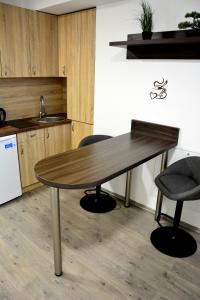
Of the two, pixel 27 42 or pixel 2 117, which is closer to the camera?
pixel 27 42

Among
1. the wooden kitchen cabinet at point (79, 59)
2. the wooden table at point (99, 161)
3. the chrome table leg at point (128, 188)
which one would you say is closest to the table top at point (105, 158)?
the wooden table at point (99, 161)

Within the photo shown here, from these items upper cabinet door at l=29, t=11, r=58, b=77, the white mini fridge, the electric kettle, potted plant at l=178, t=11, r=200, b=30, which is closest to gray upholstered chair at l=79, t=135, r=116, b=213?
the white mini fridge

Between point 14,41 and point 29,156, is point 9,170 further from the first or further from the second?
point 14,41

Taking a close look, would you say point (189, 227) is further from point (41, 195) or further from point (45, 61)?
point (45, 61)

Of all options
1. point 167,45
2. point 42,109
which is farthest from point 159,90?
point 42,109

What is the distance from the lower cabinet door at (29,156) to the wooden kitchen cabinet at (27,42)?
0.88 meters

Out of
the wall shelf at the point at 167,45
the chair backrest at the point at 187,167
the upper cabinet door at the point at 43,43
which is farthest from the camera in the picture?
the upper cabinet door at the point at 43,43

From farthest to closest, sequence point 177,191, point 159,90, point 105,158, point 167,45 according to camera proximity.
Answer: point 159,90 < point 167,45 < point 177,191 < point 105,158

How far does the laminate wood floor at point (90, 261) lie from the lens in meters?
1.78

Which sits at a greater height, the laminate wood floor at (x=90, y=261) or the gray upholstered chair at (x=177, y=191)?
the gray upholstered chair at (x=177, y=191)

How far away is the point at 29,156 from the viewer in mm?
3025

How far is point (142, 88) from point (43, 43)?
1507 millimetres

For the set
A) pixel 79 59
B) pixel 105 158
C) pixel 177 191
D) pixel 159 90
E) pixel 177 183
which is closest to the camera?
pixel 105 158

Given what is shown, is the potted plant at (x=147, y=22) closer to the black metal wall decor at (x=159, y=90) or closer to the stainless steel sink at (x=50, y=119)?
the black metal wall decor at (x=159, y=90)
